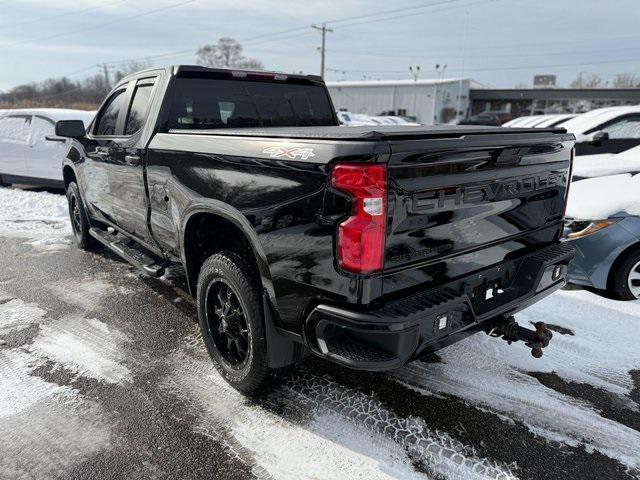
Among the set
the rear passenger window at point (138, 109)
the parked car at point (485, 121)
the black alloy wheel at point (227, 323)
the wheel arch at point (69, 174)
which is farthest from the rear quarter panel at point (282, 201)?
the parked car at point (485, 121)

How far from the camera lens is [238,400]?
9.74 ft

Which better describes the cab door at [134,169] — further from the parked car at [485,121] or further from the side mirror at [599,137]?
the parked car at [485,121]

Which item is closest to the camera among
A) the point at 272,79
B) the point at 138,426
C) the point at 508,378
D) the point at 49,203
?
the point at 138,426

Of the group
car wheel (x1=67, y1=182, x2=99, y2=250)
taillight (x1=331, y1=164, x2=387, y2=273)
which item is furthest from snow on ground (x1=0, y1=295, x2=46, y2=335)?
taillight (x1=331, y1=164, x2=387, y2=273)

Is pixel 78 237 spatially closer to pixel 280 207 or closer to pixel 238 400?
pixel 238 400

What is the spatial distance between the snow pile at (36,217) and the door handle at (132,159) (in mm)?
3198

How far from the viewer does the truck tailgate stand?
2107 millimetres

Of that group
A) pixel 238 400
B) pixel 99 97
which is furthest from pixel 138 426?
pixel 99 97

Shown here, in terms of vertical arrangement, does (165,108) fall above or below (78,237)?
above

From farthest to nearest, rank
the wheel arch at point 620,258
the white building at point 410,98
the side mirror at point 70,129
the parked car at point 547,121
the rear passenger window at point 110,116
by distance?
1. the white building at point 410,98
2. the parked car at point 547,121
3. the side mirror at point 70,129
4. the rear passenger window at point 110,116
5. the wheel arch at point 620,258

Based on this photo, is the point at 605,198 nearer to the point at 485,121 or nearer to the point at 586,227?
the point at 586,227

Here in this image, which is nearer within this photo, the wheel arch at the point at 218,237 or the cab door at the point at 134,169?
the wheel arch at the point at 218,237

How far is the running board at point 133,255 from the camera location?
3.85 metres

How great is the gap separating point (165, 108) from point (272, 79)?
102 centimetres
